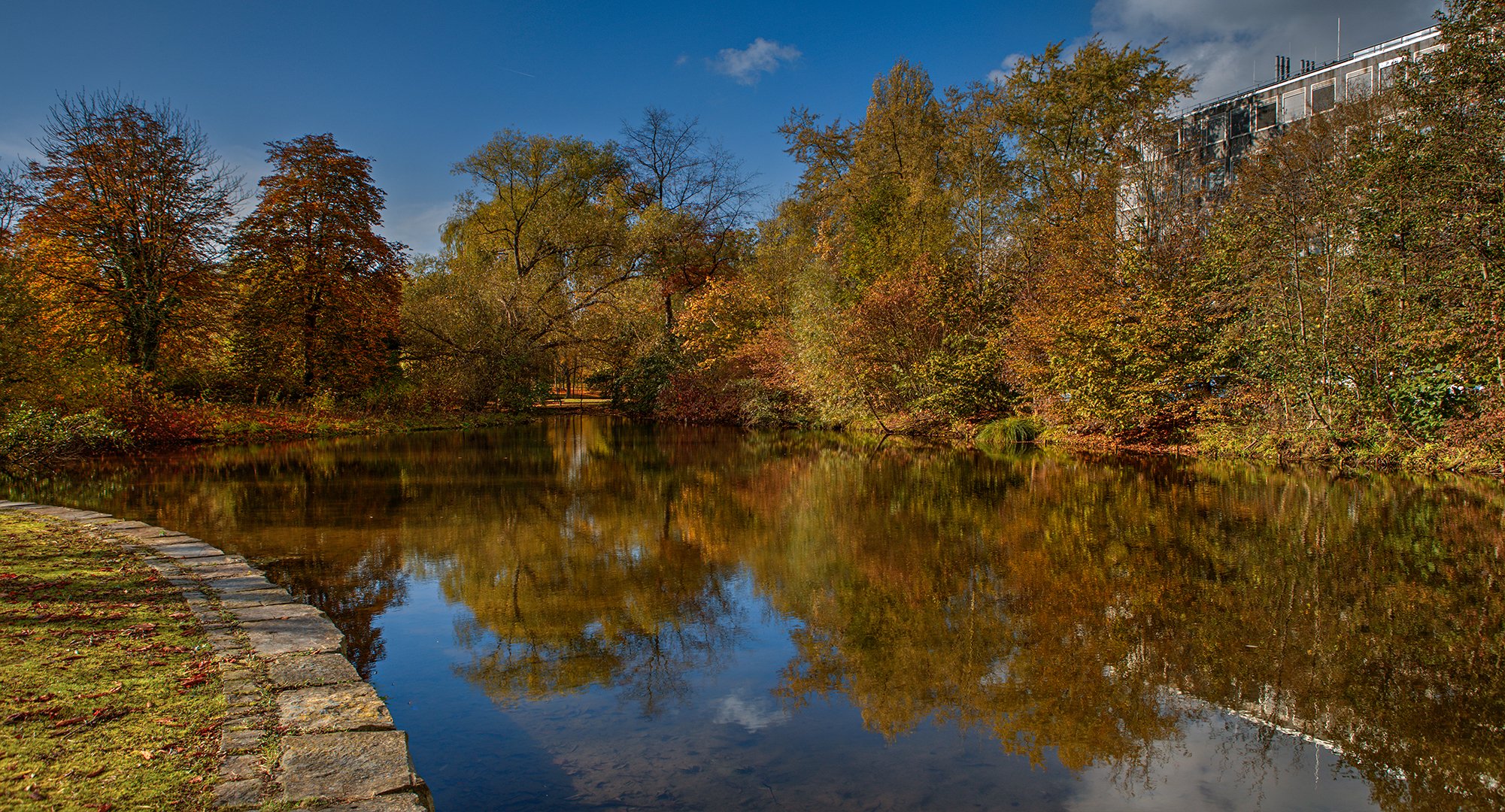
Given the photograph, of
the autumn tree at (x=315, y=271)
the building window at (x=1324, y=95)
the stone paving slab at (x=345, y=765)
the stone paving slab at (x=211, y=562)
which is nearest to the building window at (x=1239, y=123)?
the building window at (x=1324, y=95)

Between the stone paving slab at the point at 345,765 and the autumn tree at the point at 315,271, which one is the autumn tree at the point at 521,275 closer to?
the autumn tree at the point at 315,271

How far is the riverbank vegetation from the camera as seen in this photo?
40.3 ft

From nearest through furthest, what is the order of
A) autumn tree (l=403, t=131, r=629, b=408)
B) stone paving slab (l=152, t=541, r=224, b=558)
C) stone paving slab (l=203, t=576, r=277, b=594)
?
stone paving slab (l=203, t=576, r=277, b=594), stone paving slab (l=152, t=541, r=224, b=558), autumn tree (l=403, t=131, r=629, b=408)

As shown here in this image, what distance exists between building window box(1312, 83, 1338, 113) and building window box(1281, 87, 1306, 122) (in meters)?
0.47

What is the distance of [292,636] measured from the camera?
13.6ft

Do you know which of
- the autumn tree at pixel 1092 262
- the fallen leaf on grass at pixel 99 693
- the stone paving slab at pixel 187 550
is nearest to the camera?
the fallen leaf on grass at pixel 99 693

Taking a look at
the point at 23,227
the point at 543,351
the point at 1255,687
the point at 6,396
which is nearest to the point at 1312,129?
the point at 1255,687

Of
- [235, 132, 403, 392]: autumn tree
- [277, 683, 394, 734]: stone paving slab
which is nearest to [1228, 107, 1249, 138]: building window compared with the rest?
[235, 132, 403, 392]: autumn tree

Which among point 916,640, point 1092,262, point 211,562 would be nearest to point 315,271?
point 211,562

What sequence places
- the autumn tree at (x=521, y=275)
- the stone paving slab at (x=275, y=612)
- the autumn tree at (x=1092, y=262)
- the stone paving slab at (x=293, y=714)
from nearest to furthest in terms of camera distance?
1. the stone paving slab at (x=293, y=714)
2. the stone paving slab at (x=275, y=612)
3. the autumn tree at (x=1092, y=262)
4. the autumn tree at (x=521, y=275)

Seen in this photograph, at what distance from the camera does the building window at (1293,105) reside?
33.7 m

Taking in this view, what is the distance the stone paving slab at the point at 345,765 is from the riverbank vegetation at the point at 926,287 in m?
12.1

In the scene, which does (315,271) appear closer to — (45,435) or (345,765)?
(45,435)

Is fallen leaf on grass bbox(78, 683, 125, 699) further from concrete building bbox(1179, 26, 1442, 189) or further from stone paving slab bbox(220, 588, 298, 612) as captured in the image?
concrete building bbox(1179, 26, 1442, 189)
